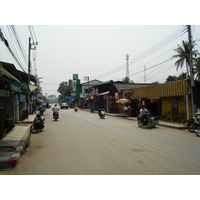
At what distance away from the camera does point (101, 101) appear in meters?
46.1

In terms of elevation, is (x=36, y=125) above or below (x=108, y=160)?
above

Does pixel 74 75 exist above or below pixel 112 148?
above

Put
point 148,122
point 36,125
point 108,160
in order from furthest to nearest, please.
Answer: point 148,122 < point 36,125 < point 108,160

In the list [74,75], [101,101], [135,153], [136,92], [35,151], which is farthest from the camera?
[74,75]

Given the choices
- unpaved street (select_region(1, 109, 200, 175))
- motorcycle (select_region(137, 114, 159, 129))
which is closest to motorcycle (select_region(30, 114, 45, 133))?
unpaved street (select_region(1, 109, 200, 175))

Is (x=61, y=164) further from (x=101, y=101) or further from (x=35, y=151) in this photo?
(x=101, y=101)

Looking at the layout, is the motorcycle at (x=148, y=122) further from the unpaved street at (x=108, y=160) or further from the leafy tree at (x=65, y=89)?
the leafy tree at (x=65, y=89)

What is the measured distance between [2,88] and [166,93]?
14.4 m

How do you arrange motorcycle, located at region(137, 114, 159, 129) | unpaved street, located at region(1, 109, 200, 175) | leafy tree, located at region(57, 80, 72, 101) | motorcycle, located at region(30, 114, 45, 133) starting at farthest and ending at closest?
leafy tree, located at region(57, 80, 72, 101), motorcycle, located at region(137, 114, 159, 129), motorcycle, located at region(30, 114, 45, 133), unpaved street, located at region(1, 109, 200, 175)

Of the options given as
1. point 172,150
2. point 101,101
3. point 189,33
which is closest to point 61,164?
point 172,150

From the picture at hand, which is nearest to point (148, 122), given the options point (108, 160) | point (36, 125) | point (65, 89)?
point (36, 125)

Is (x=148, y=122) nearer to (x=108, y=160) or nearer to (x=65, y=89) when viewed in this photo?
(x=108, y=160)

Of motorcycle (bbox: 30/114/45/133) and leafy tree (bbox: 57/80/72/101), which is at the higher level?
leafy tree (bbox: 57/80/72/101)

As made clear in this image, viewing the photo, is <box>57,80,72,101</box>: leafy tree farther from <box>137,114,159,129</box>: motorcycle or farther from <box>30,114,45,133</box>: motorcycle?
<box>30,114,45,133</box>: motorcycle
